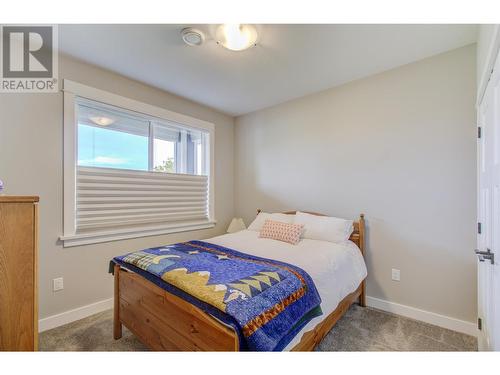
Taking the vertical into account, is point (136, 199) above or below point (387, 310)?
above

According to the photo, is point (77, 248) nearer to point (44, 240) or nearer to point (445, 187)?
point (44, 240)

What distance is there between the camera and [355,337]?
6.40 feet

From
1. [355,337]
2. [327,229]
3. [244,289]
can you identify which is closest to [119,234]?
[244,289]

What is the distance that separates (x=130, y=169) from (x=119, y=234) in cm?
74

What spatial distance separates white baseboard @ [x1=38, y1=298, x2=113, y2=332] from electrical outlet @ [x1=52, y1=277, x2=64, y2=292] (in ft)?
0.78

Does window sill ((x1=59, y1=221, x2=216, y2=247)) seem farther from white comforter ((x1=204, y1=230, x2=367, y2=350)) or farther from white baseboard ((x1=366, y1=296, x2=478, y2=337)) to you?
white baseboard ((x1=366, y1=296, x2=478, y2=337))

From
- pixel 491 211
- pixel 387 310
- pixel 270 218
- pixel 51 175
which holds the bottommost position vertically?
pixel 387 310

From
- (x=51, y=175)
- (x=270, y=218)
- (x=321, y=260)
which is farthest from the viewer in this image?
(x=270, y=218)

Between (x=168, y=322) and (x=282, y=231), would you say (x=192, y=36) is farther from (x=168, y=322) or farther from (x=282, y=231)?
(x=168, y=322)

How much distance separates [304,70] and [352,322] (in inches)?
100

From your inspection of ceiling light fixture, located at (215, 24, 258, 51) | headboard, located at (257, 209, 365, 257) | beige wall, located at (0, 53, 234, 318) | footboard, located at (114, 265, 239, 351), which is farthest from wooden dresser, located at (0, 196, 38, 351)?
headboard, located at (257, 209, 365, 257)

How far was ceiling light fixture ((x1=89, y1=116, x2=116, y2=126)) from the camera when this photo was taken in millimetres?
2473

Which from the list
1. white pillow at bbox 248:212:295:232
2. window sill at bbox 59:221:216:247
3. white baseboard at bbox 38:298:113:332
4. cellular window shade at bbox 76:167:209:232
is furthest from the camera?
white pillow at bbox 248:212:295:232

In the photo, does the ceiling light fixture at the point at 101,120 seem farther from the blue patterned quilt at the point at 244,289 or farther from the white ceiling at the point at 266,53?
the blue patterned quilt at the point at 244,289
